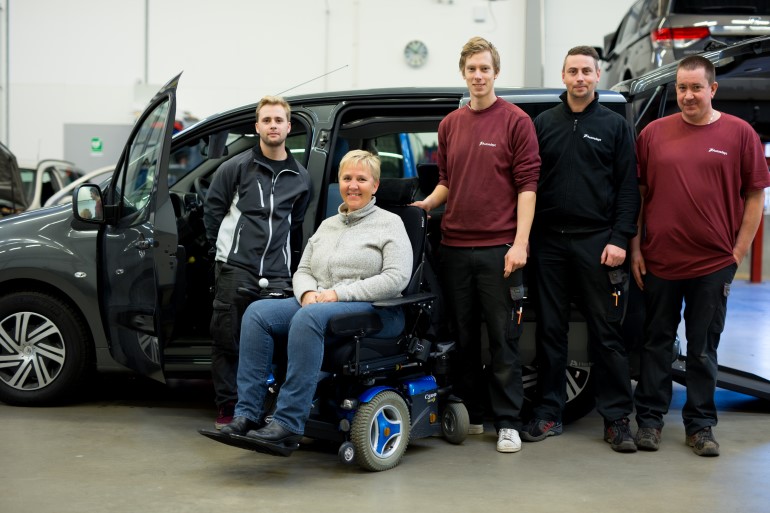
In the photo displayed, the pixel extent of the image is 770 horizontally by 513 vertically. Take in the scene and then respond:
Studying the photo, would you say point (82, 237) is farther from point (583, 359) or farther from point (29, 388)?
point (583, 359)

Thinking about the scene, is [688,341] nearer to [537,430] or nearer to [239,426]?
[537,430]

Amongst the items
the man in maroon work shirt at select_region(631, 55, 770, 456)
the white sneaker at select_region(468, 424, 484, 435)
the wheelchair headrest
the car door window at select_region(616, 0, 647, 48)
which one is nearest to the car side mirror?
the wheelchair headrest

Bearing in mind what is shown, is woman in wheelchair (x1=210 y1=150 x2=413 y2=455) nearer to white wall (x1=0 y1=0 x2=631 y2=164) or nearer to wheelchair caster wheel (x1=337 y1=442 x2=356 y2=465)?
wheelchair caster wheel (x1=337 y1=442 x2=356 y2=465)

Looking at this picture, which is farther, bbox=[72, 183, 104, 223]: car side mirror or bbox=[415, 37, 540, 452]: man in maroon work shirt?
bbox=[72, 183, 104, 223]: car side mirror

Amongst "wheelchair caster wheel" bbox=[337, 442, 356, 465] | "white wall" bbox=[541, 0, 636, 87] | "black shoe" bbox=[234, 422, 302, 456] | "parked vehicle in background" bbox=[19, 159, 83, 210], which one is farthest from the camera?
"white wall" bbox=[541, 0, 636, 87]

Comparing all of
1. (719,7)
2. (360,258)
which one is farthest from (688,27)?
(360,258)

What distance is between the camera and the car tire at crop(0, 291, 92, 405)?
4258 mm

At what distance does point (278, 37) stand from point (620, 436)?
30.5ft

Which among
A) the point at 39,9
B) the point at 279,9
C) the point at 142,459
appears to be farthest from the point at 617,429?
the point at 39,9

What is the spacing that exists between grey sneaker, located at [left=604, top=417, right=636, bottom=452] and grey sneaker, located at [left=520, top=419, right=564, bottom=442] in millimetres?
239

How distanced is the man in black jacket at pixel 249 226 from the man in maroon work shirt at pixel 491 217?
59 cm

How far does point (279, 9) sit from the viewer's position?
12.0m

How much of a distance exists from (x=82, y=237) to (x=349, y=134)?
1436 millimetres

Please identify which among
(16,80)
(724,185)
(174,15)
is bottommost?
(724,185)
